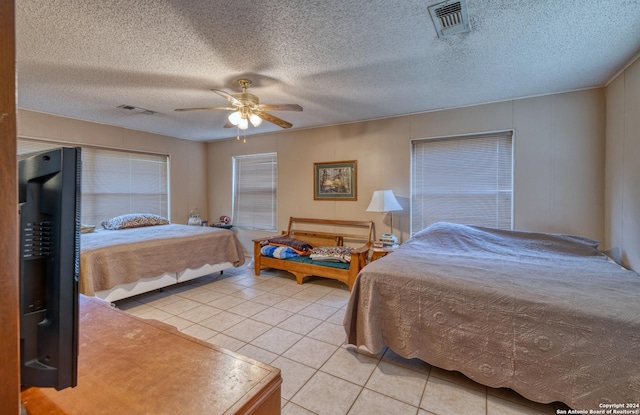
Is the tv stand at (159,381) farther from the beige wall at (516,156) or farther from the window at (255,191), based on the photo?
the window at (255,191)

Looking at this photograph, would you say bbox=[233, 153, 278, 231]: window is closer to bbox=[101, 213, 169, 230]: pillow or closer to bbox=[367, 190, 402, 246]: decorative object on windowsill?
bbox=[101, 213, 169, 230]: pillow

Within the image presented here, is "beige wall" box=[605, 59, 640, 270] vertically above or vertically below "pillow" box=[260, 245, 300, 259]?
above

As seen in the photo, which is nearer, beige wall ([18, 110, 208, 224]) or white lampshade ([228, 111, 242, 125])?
white lampshade ([228, 111, 242, 125])

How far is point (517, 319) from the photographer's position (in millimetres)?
1729

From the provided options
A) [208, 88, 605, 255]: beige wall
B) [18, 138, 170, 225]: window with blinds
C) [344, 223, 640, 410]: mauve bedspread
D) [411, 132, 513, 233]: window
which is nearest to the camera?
[344, 223, 640, 410]: mauve bedspread

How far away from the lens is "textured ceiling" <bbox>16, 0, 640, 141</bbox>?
179cm

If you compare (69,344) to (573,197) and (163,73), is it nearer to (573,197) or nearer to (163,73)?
(163,73)

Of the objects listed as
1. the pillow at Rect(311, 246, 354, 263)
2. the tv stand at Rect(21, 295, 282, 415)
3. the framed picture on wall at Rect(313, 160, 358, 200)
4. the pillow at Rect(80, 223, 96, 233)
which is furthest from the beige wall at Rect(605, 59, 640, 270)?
the pillow at Rect(80, 223, 96, 233)

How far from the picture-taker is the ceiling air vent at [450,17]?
5.71 ft

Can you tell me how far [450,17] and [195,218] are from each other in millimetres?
5208

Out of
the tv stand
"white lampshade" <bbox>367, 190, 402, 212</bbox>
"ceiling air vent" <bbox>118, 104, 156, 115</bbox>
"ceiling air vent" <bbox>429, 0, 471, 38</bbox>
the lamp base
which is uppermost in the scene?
"ceiling air vent" <bbox>118, 104, 156, 115</bbox>

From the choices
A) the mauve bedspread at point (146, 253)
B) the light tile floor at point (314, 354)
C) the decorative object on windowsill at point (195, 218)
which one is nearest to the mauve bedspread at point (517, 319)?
the light tile floor at point (314, 354)

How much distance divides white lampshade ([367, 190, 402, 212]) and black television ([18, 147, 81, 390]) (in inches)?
133

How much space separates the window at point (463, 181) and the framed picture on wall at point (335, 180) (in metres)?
0.92
